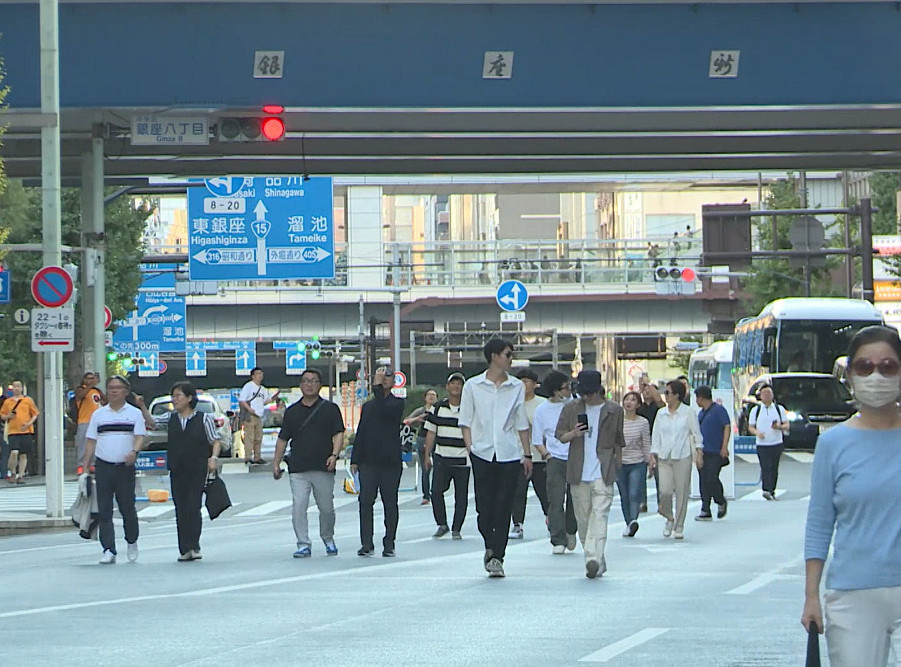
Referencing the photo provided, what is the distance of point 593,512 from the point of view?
1631 cm

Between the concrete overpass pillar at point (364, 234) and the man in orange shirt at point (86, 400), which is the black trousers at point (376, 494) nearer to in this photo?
the man in orange shirt at point (86, 400)

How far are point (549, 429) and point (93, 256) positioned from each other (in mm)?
12341

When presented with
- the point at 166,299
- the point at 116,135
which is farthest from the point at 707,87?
the point at 166,299

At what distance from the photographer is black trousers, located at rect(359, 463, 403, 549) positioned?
19.1m

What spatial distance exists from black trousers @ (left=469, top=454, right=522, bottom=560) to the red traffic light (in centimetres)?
978

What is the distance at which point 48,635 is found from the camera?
1200 cm

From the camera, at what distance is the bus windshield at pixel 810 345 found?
49.2 meters

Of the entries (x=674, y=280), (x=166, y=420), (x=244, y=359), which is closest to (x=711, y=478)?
(x=166, y=420)

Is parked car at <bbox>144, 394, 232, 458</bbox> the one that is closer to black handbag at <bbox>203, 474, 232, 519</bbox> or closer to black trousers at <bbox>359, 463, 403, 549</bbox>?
black trousers at <bbox>359, 463, 403, 549</bbox>

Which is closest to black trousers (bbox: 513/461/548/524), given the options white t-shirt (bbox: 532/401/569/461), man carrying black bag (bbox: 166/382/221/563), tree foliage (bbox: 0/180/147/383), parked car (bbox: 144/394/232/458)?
white t-shirt (bbox: 532/401/569/461)

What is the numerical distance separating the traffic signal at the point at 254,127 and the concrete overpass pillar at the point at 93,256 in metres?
4.00

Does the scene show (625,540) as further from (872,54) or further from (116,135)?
(116,135)

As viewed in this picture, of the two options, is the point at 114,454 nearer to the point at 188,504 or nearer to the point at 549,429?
the point at 188,504

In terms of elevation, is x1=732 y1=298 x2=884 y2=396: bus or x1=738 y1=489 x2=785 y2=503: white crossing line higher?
x1=732 y1=298 x2=884 y2=396: bus
